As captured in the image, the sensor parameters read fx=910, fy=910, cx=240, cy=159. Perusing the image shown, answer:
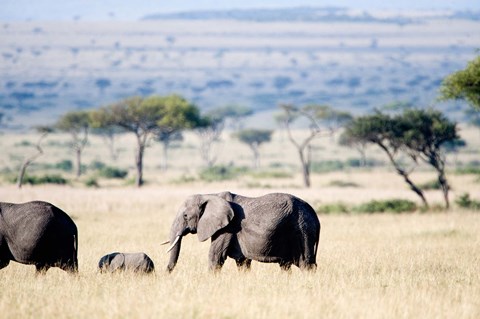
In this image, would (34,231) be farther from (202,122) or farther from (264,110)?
(264,110)

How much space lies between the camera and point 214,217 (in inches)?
559

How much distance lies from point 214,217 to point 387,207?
16.8 metres

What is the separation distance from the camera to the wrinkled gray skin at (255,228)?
46.0ft

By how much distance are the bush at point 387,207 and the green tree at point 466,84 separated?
5.01m

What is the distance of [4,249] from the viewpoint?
1373 centimetres

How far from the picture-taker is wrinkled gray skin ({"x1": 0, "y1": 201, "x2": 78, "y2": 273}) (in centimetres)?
1356

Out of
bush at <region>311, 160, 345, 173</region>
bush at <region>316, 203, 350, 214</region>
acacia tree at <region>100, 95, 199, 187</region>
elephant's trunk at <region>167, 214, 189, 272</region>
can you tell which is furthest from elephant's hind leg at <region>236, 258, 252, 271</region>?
bush at <region>311, 160, 345, 173</region>

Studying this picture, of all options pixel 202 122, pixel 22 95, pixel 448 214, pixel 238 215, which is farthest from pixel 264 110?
pixel 238 215

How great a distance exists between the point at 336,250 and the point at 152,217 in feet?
34.9

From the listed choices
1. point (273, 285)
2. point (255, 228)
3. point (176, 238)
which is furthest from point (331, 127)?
point (273, 285)

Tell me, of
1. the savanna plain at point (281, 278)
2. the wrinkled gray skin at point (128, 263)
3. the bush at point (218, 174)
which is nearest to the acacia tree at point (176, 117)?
the bush at point (218, 174)

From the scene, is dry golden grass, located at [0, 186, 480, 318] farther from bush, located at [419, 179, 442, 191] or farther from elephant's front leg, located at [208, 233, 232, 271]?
bush, located at [419, 179, 442, 191]

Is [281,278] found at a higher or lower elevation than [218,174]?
higher

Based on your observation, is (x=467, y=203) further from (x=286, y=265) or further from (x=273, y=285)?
(x=273, y=285)
